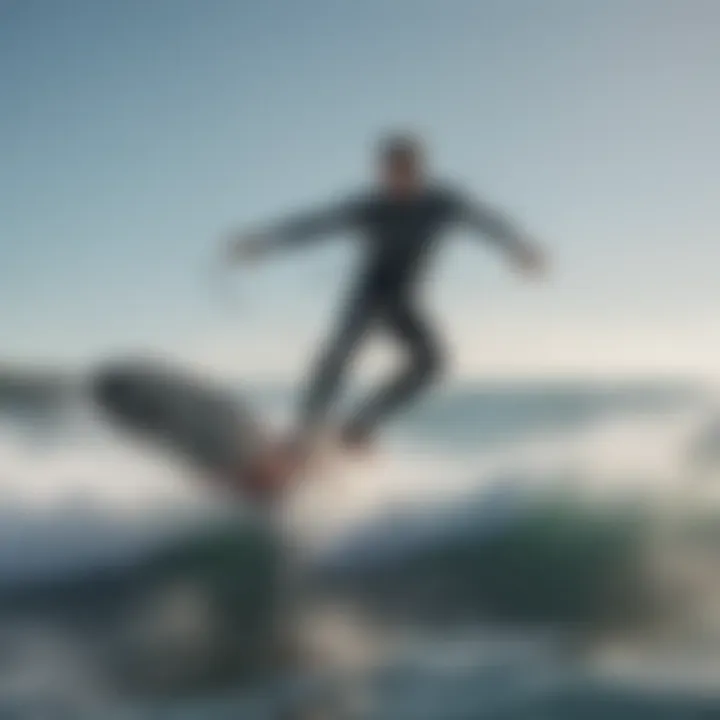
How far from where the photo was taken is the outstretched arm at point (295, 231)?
1650mm

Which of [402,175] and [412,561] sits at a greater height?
[402,175]

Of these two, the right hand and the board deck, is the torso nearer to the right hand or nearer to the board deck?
the right hand

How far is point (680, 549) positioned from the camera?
66.3 inches

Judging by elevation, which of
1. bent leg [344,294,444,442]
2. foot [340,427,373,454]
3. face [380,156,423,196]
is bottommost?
foot [340,427,373,454]

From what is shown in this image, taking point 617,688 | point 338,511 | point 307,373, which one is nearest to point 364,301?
point 307,373

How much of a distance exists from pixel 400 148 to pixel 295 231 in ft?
0.56

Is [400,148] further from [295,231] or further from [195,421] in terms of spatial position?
[195,421]

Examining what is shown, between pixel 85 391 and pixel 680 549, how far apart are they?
80cm

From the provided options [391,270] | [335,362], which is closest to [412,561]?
[335,362]

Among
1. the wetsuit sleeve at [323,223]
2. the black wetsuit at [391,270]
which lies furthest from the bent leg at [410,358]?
the wetsuit sleeve at [323,223]

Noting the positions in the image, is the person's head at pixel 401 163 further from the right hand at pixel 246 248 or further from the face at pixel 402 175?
the right hand at pixel 246 248

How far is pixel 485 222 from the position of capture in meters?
1.65

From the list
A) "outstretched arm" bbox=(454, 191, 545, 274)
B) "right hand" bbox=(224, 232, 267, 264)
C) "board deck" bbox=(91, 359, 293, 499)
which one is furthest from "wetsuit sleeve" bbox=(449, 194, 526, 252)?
"board deck" bbox=(91, 359, 293, 499)

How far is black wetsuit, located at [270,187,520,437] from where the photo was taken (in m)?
1.64
